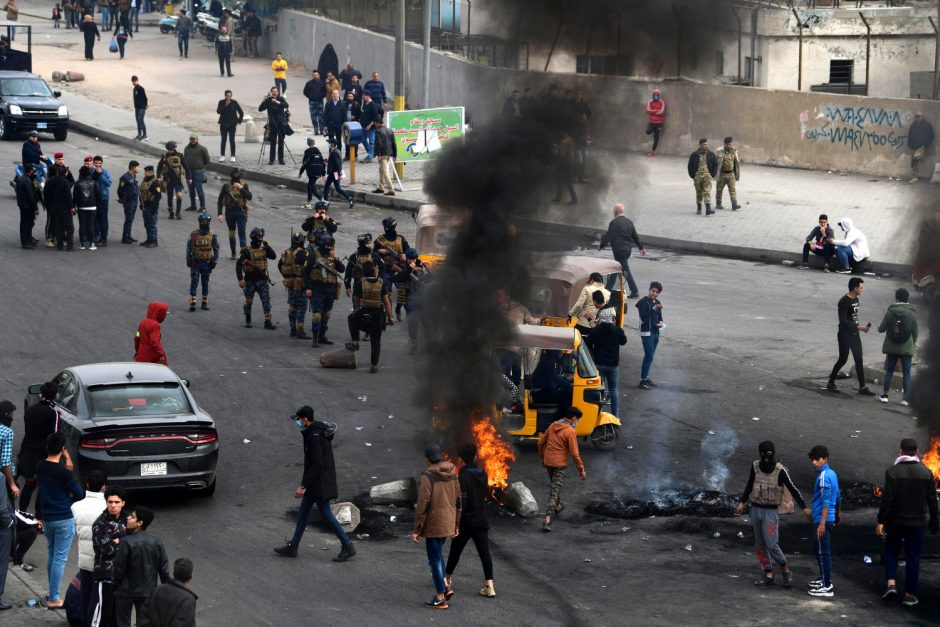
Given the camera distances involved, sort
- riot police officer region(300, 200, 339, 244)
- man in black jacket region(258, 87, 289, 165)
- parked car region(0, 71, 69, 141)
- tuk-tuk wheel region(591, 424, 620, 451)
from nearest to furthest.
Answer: tuk-tuk wheel region(591, 424, 620, 451) → riot police officer region(300, 200, 339, 244) → man in black jacket region(258, 87, 289, 165) → parked car region(0, 71, 69, 141)

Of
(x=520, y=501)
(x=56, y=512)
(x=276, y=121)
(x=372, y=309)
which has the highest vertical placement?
(x=276, y=121)

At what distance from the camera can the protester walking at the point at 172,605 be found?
29.6 ft

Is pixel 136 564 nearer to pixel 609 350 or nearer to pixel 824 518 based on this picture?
pixel 824 518

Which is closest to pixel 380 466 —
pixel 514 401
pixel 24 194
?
pixel 514 401

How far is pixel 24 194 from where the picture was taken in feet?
81.0

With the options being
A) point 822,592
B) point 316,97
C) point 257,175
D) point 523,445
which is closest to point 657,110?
point 523,445

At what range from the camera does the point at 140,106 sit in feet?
118

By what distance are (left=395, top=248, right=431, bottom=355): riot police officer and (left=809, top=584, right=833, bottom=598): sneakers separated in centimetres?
852

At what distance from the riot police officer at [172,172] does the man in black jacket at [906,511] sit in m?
18.2

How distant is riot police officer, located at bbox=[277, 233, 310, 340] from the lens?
20500 millimetres

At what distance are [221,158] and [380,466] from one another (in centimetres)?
2056

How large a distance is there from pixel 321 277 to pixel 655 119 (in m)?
9.33

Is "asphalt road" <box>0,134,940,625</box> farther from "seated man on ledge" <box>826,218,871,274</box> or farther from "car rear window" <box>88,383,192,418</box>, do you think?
"car rear window" <box>88,383,192,418</box>

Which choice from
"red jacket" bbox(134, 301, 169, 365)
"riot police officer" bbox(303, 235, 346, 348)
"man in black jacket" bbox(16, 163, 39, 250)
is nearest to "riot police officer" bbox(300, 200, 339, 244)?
"riot police officer" bbox(303, 235, 346, 348)
